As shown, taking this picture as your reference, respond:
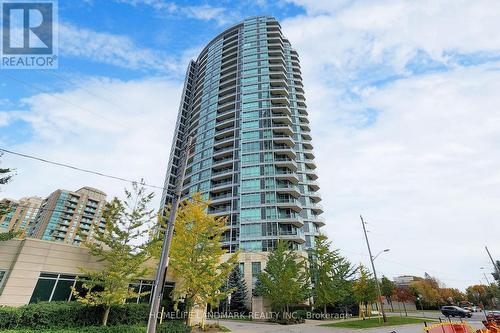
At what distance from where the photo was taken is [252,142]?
205ft

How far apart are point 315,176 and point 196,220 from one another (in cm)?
5508

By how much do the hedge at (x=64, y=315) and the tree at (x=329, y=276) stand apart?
76.0ft

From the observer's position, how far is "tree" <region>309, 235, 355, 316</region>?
107ft

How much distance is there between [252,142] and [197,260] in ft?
152

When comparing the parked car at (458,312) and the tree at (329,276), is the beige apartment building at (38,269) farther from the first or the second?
the parked car at (458,312)

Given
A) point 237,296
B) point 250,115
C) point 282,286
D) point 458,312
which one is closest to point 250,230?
point 237,296

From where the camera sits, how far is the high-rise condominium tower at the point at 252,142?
54.0m

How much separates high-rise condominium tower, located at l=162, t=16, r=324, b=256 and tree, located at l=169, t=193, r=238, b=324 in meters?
30.8

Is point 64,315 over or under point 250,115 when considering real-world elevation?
under

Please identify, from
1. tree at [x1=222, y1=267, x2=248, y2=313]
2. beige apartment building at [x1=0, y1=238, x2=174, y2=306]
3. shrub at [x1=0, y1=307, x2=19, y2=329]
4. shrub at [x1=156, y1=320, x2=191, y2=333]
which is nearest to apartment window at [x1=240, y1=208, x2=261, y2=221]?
tree at [x1=222, y1=267, x2=248, y2=313]

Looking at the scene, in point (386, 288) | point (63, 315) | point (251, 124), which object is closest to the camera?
point (63, 315)

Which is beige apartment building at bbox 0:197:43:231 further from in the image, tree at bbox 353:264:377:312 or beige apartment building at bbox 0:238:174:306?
tree at bbox 353:264:377:312

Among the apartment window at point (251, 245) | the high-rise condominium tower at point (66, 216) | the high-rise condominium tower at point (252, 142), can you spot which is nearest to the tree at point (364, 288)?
the high-rise condominium tower at point (252, 142)

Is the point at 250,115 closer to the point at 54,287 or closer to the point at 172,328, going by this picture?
the point at 54,287
